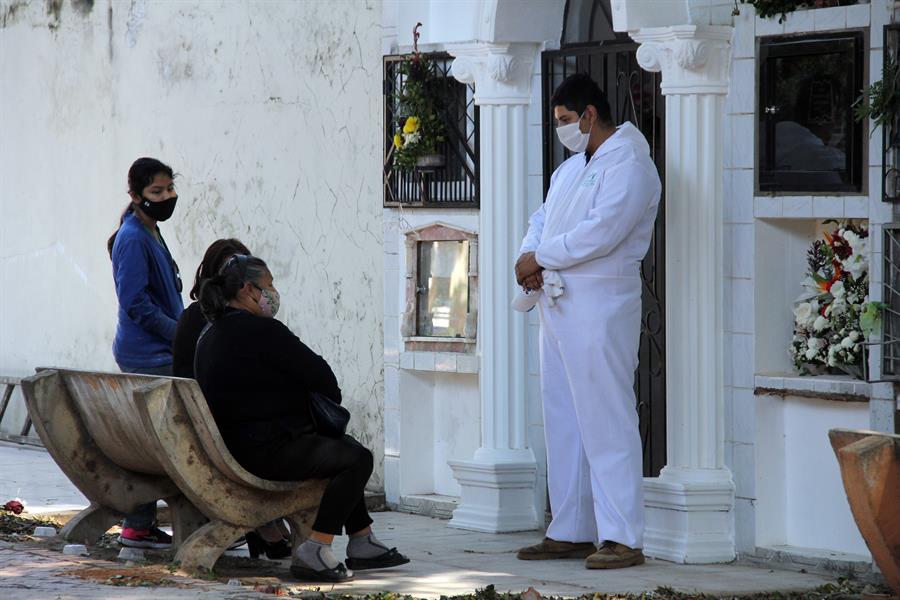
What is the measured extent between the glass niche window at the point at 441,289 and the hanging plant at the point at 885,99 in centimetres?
264

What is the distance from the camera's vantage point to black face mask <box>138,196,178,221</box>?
8273mm

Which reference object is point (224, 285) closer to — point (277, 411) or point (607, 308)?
point (277, 411)

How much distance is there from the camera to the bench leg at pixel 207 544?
7156mm

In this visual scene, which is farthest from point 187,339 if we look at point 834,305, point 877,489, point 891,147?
point 877,489

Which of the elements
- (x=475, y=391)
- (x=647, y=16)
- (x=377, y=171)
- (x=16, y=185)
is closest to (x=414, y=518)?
(x=475, y=391)

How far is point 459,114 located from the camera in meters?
9.58

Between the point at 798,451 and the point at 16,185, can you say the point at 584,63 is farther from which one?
the point at 16,185

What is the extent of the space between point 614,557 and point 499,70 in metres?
2.60

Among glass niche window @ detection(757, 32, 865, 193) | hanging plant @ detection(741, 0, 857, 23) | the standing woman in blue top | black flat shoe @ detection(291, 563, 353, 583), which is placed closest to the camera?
black flat shoe @ detection(291, 563, 353, 583)

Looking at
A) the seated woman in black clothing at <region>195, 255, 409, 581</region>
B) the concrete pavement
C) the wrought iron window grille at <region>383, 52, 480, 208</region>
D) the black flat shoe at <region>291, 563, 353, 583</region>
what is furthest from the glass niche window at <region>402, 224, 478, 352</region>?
the black flat shoe at <region>291, 563, 353, 583</region>

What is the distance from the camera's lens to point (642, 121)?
8758 millimetres

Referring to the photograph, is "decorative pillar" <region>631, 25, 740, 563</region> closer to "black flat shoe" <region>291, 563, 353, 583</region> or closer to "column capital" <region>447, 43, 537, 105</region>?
"column capital" <region>447, 43, 537, 105</region>

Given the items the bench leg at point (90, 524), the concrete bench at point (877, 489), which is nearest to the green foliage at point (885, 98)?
the concrete bench at point (877, 489)

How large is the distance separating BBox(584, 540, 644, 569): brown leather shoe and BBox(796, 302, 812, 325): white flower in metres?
1.19
